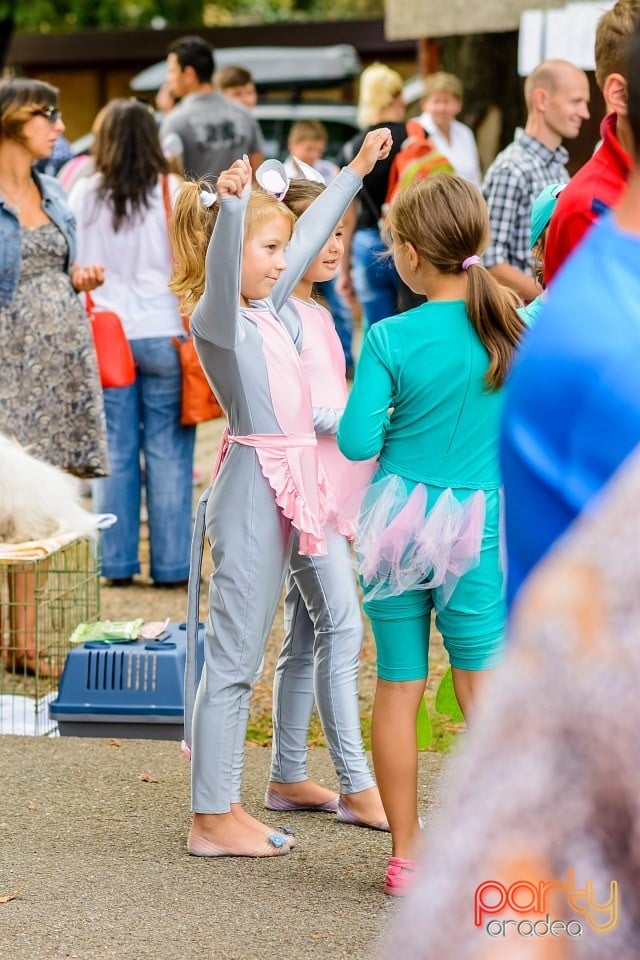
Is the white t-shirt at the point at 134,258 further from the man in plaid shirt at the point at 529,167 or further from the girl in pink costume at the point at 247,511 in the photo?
the girl in pink costume at the point at 247,511

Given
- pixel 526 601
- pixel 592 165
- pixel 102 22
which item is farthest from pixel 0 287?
pixel 102 22

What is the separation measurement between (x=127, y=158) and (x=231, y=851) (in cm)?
380

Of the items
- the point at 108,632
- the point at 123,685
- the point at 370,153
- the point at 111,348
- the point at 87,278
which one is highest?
the point at 370,153

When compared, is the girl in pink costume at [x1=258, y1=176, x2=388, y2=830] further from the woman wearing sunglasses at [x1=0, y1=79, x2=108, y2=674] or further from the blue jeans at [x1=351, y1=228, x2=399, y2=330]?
the blue jeans at [x1=351, y1=228, x2=399, y2=330]

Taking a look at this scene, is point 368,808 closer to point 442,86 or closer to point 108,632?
point 108,632

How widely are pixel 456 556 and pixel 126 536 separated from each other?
12.7 ft

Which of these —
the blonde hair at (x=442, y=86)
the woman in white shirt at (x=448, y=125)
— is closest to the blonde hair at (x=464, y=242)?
the woman in white shirt at (x=448, y=125)

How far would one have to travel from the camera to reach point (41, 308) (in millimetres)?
6191

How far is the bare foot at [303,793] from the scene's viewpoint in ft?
14.2

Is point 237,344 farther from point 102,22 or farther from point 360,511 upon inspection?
point 102,22

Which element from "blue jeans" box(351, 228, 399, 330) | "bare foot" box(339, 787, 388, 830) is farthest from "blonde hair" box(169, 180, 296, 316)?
"blue jeans" box(351, 228, 399, 330)

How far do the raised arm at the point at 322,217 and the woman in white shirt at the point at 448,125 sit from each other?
5.92m

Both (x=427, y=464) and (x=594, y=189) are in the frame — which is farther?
(x=427, y=464)

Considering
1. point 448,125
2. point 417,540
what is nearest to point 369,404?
point 417,540
